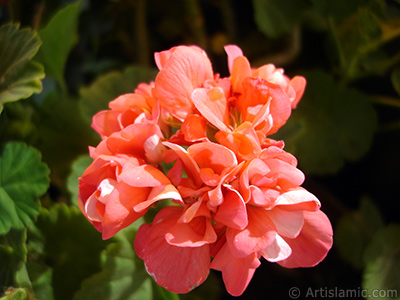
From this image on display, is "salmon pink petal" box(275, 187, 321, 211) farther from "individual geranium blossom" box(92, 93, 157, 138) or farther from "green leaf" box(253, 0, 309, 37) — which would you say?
"green leaf" box(253, 0, 309, 37)

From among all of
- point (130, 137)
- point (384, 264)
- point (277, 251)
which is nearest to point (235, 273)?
point (277, 251)

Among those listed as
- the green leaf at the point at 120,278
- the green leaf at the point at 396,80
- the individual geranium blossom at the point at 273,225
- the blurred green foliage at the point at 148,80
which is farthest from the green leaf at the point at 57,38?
the green leaf at the point at 396,80

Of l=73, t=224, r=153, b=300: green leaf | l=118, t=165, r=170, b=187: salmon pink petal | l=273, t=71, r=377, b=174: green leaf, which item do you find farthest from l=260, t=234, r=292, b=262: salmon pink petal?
l=273, t=71, r=377, b=174: green leaf

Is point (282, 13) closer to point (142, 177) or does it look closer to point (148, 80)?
point (148, 80)

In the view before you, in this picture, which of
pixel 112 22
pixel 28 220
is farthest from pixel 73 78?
pixel 28 220

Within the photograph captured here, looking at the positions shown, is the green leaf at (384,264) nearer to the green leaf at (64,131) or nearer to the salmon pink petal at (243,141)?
the salmon pink petal at (243,141)

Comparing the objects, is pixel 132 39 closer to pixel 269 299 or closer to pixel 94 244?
pixel 94 244
